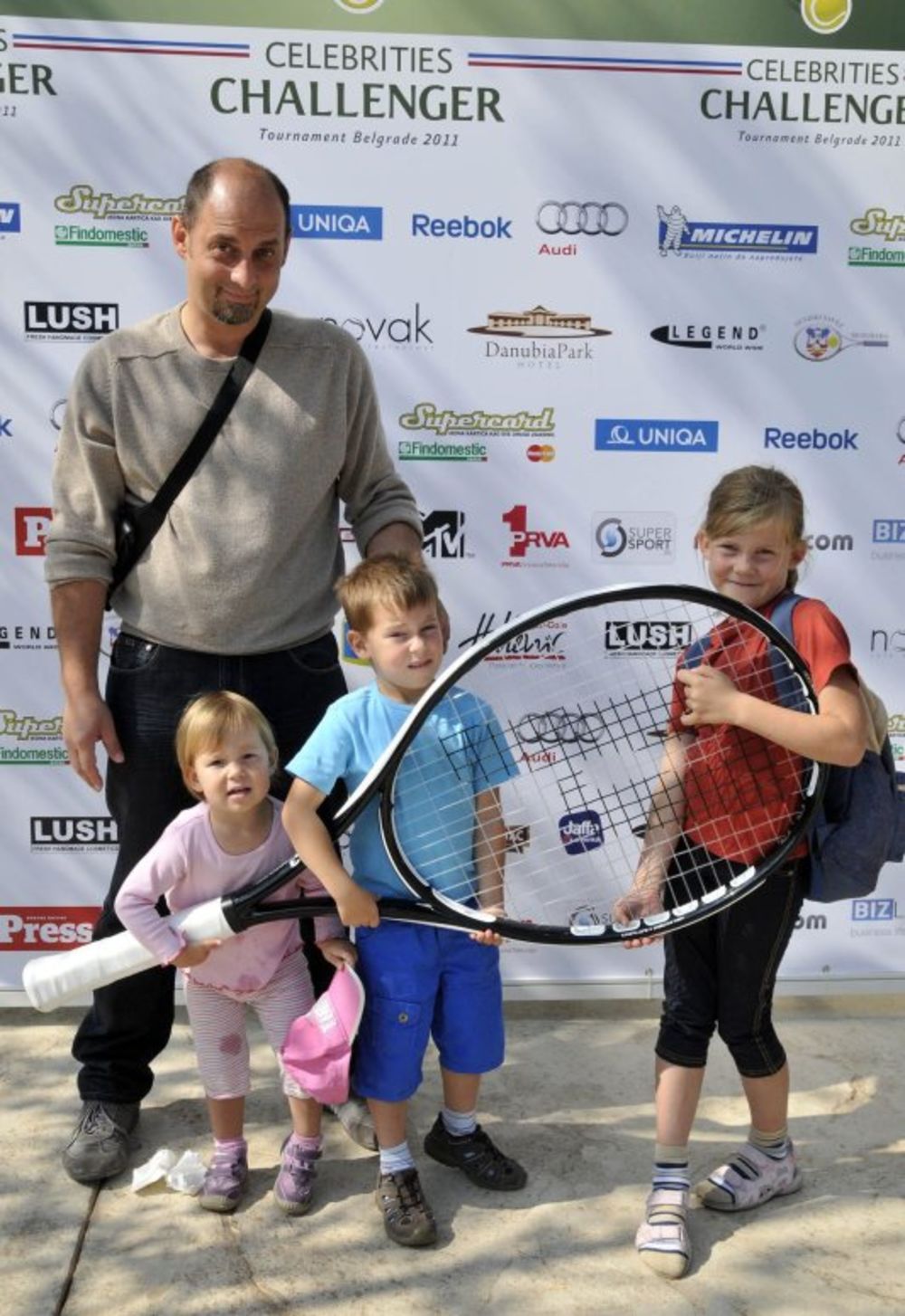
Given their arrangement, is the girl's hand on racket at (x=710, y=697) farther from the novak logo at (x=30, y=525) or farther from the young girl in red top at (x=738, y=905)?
the novak logo at (x=30, y=525)

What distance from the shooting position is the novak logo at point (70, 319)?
382 cm

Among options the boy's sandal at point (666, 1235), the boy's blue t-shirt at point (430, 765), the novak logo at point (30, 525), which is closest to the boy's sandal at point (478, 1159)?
the boy's sandal at point (666, 1235)

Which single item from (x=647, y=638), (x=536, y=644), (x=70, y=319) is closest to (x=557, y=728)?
(x=536, y=644)

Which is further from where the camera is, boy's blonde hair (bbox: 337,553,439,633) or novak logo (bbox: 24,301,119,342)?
novak logo (bbox: 24,301,119,342)

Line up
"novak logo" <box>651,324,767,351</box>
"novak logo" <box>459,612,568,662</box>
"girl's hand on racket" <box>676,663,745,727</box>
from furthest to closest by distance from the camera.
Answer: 1. "novak logo" <box>459,612,568,662</box>
2. "novak logo" <box>651,324,767,351</box>
3. "girl's hand on racket" <box>676,663,745,727</box>

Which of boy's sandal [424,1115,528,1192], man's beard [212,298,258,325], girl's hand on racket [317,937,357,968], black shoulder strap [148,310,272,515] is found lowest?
boy's sandal [424,1115,528,1192]

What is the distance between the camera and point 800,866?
2.93 metres

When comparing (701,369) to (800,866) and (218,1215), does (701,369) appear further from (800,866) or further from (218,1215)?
(218,1215)

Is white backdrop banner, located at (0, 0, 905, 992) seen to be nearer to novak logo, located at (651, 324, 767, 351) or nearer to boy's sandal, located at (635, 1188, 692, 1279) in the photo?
novak logo, located at (651, 324, 767, 351)

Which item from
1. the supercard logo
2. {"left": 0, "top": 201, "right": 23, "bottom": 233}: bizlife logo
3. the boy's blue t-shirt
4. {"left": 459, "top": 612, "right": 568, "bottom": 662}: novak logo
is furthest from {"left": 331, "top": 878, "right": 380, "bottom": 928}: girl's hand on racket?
{"left": 0, "top": 201, "right": 23, "bottom": 233}: bizlife logo

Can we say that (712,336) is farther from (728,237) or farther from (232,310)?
(232,310)

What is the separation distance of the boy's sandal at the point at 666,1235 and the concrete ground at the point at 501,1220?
30 mm

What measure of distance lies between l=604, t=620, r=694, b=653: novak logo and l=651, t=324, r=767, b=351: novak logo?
0.80 meters

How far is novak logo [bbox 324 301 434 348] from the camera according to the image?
387cm
